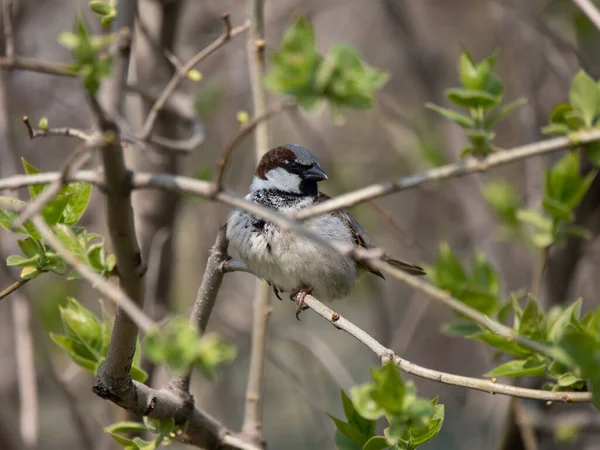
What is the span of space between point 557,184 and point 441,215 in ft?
9.32

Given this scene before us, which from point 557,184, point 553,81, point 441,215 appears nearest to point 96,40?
point 557,184

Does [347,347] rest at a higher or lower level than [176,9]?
lower

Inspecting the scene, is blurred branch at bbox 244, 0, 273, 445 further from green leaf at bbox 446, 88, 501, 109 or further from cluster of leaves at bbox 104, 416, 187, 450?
green leaf at bbox 446, 88, 501, 109

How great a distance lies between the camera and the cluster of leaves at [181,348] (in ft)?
2.62

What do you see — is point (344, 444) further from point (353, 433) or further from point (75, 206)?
point (75, 206)

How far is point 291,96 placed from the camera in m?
0.97

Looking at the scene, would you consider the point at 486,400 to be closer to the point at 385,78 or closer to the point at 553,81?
the point at 553,81

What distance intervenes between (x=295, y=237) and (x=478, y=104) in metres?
1.04

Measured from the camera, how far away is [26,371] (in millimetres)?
2555

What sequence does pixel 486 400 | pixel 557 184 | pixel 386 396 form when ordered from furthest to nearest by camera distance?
pixel 486 400
pixel 557 184
pixel 386 396

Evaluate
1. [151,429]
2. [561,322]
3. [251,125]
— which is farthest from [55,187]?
[561,322]

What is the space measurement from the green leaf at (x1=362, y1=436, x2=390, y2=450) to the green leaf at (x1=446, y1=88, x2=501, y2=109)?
2.19 feet

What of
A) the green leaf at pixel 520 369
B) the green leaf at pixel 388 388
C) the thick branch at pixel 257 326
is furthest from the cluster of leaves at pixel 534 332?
the thick branch at pixel 257 326

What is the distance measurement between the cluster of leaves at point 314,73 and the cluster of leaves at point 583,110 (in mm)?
579
